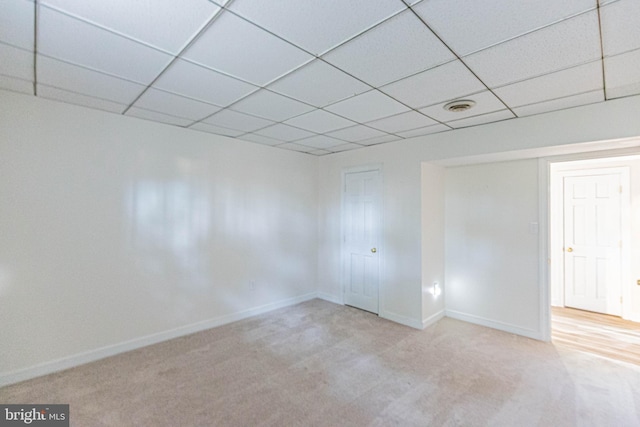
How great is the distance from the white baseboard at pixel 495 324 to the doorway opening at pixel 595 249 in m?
0.24

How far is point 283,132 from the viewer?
362 centimetres

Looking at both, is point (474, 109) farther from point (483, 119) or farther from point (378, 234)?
point (378, 234)

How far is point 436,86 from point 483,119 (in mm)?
1114

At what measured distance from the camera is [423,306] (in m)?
3.75

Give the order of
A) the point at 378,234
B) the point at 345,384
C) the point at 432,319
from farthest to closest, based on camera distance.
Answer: the point at 378,234 < the point at 432,319 < the point at 345,384

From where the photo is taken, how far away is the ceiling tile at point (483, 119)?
290 cm

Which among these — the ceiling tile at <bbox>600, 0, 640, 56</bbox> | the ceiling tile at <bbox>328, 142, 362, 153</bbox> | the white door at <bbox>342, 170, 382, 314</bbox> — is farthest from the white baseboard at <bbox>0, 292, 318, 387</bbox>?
the ceiling tile at <bbox>600, 0, 640, 56</bbox>

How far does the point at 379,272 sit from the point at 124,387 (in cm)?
313

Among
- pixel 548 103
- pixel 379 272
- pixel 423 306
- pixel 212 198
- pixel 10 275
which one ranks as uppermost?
pixel 548 103

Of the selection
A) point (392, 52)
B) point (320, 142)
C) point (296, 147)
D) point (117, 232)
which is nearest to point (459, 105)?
point (392, 52)

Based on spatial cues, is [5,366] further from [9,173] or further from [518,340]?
[518,340]

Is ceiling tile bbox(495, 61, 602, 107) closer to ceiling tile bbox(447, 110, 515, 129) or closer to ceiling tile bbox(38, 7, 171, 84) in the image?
ceiling tile bbox(447, 110, 515, 129)

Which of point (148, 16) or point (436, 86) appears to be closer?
point (148, 16)

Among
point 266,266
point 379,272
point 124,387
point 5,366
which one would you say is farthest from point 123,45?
point 379,272
